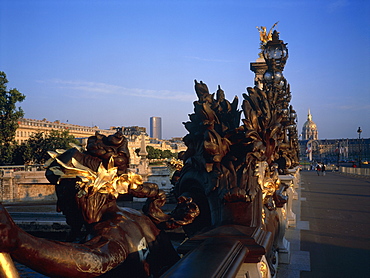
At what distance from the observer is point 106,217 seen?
248cm

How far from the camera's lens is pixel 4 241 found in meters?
1.43

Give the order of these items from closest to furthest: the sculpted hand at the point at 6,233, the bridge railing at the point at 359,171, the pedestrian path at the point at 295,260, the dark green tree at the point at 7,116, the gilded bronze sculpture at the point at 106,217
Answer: the sculpted hand at the point at 6,233, the gilded bronze sculpture at the point at 106,217, the pedestrian path at the point at 295,260, the bridge railing at the point at 359,171, the dark green tree at the point at 7,116

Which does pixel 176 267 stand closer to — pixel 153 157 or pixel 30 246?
pixel 30 246

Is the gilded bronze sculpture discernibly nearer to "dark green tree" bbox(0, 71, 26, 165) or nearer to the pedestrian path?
the pedestrian path

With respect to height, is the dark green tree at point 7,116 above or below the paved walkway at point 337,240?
above

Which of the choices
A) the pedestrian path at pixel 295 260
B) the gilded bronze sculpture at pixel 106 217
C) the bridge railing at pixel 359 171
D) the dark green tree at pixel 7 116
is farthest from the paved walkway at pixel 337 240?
the dark green tree at pixel 7 116

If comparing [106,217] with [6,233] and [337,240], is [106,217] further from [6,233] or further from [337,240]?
[337,240]

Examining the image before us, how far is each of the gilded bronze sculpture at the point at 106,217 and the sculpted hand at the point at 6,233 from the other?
0.32 meters

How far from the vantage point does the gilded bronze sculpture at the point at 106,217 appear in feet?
6.63

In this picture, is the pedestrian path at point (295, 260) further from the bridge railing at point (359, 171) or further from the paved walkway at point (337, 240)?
the bridge railing at point (359, 171)

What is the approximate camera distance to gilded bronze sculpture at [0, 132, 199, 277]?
6.63 feet

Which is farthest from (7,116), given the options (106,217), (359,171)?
(106,217)

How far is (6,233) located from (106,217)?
1052 millimetres

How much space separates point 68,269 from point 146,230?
887mm
